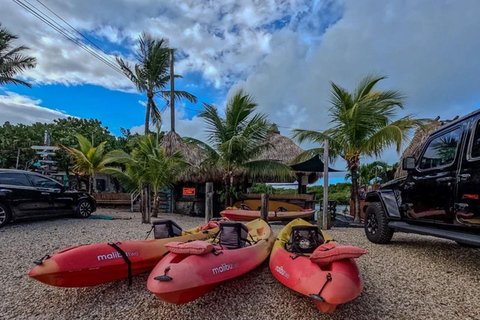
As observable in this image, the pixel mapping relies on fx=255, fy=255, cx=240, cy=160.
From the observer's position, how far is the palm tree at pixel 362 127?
9.38 m

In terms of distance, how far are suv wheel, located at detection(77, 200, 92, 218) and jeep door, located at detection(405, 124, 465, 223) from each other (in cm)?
1023

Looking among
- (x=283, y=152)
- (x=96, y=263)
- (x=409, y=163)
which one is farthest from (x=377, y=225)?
(x=283, y=152)

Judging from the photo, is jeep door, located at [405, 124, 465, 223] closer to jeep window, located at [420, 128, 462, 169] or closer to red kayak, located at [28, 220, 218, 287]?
jeep window, located at [420, 128, 462, 169]

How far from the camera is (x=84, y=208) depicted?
9.62 meters

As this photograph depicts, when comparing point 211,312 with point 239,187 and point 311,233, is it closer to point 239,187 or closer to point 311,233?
point 311,233

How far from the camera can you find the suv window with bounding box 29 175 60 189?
8009 mm

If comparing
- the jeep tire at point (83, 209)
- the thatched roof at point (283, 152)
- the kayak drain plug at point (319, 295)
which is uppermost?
the thatched roof at point (283, 152)

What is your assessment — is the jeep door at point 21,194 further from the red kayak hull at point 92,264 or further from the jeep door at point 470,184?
the jeep door at point 470,184

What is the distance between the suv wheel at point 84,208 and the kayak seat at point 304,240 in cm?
844

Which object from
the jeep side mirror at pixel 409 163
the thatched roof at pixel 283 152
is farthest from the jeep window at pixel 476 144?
the thatched roof at pixel 283 152

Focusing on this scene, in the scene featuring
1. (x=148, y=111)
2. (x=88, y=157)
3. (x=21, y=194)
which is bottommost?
(x=21, y=194)

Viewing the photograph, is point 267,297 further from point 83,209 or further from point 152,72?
point 152,72

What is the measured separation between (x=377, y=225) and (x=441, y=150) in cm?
222

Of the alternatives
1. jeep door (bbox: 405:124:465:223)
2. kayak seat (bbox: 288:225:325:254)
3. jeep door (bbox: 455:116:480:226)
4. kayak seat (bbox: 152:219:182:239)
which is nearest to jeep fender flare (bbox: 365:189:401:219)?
jeep door (bbox: 405:124:465:223)
